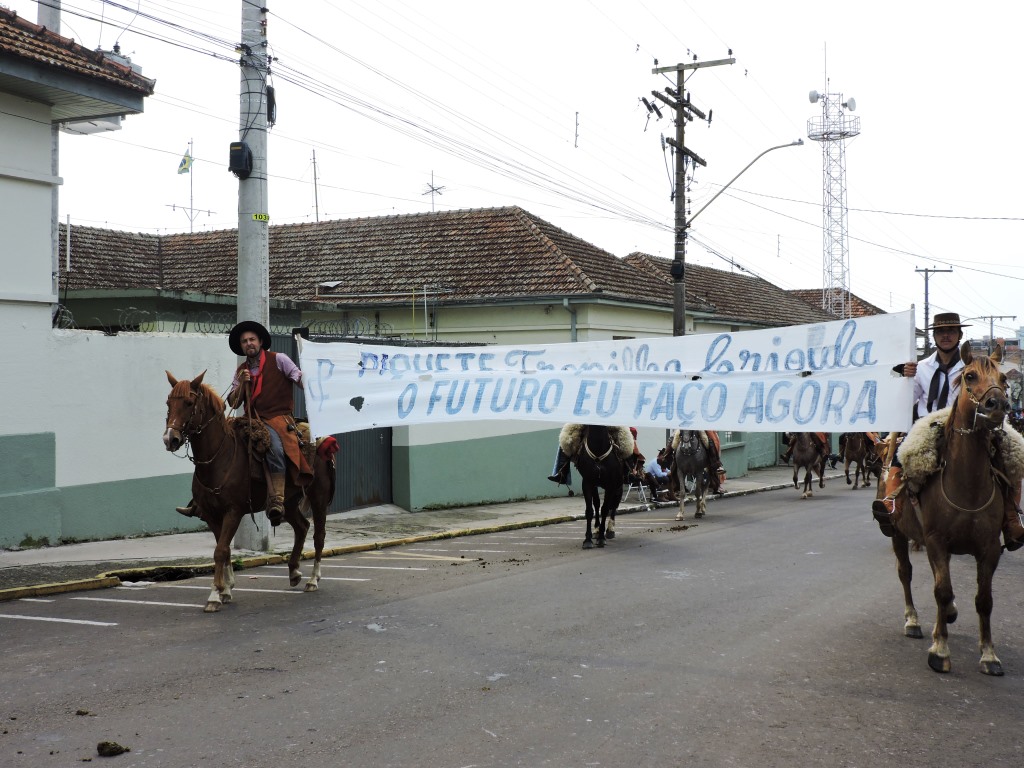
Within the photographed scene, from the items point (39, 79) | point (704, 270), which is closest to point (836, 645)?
point (39, 79)

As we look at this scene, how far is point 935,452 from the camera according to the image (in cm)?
739

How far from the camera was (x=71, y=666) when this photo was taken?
7406 mm

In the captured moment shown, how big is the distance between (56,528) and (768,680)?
1009 centimetres

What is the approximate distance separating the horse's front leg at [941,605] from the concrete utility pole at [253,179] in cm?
882

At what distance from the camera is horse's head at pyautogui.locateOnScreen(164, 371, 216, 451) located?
30.1ft

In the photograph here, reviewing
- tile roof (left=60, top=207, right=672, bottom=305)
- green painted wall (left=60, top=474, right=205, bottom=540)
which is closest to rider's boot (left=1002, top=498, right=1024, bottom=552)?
green painted wall (left=60, top=474, right=205, bottom=540)

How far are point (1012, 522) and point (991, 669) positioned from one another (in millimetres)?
1068

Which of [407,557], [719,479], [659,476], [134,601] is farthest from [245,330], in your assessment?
[719,479]

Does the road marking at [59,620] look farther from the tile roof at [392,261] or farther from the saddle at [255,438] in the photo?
the tile roof at [392,261]

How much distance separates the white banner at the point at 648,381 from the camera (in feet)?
28.8

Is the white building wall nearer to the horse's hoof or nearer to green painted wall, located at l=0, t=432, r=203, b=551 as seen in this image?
green painted wall, located at l=0, t=432, r=203, b=551

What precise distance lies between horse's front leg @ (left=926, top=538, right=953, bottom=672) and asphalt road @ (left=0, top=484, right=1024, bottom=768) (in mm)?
145

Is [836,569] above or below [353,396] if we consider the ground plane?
below

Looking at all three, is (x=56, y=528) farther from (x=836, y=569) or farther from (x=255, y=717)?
(x=836, y=569)
